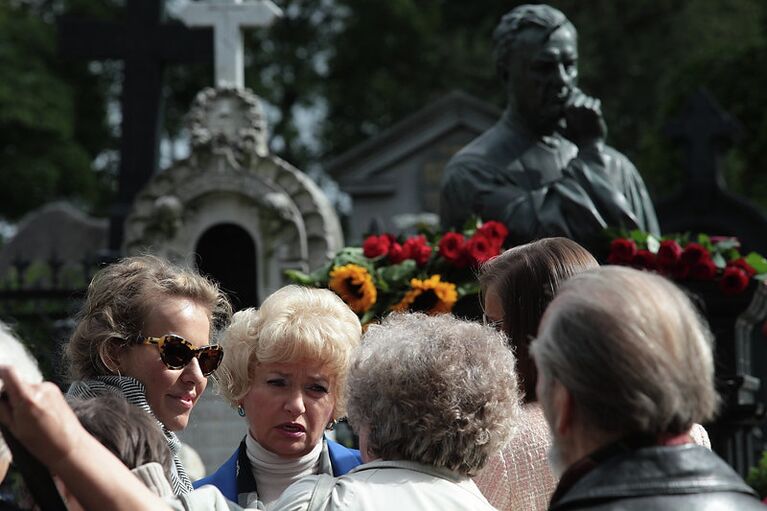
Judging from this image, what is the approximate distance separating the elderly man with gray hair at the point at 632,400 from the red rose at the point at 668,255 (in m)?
3.62

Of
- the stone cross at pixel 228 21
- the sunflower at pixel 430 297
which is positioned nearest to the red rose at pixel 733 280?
the sunflower at pixel 430 297

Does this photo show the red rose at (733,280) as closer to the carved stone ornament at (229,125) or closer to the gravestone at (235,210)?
the gravestone at (235,210)

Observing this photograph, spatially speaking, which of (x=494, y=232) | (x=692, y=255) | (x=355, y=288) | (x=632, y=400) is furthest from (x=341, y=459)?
(x=692, y=255)

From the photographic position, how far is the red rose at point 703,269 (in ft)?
19.2

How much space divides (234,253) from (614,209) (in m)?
6.22

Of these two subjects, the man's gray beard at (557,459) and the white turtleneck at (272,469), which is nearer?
the man's gray beard at (557,459)

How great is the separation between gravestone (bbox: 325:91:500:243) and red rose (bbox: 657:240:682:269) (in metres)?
13.6

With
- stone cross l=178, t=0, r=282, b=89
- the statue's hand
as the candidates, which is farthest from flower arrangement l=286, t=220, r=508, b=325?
stone cross l=178, t=0, r=282, b=89

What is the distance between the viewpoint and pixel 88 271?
11797 mm

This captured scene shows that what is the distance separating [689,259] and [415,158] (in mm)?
14120

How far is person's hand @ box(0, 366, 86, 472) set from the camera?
6.57 ft

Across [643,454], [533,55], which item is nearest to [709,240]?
[533,55]

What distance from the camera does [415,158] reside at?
1984cm

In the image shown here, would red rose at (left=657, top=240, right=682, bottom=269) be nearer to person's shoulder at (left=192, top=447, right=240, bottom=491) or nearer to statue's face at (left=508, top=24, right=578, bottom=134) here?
statue's face at (left=508, top=24, right=578, bottom=134)
